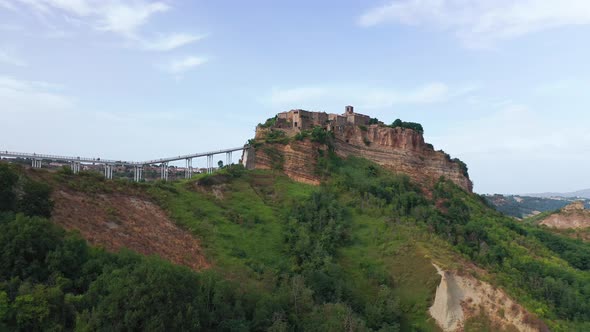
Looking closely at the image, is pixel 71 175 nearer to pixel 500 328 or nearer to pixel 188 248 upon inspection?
pixel 188 248

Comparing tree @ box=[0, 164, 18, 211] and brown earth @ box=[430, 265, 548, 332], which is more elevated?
tree @ box=[0, 164, 18, 211]

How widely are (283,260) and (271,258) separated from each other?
2.87ft

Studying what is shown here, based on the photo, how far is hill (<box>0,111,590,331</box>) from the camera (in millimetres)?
19031

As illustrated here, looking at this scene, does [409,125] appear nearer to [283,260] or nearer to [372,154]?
[372,154]

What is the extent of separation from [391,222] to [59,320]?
25.9 m

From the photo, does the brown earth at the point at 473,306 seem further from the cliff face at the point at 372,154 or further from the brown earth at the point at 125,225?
the cliff face at the point at 372,154

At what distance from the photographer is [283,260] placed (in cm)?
3203

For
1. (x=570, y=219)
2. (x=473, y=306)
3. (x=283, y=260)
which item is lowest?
(x=473, y=306)

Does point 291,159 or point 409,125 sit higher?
point 409,125

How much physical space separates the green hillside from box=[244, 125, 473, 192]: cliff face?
1710 millimetres

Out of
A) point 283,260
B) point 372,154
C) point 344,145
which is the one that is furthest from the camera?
point 372,154

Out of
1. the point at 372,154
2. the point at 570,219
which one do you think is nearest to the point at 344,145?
the point at 372,154

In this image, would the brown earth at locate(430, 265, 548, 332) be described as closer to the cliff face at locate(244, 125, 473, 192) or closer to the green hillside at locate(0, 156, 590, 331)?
the green hillside at locate(0, 156, 590, 331)

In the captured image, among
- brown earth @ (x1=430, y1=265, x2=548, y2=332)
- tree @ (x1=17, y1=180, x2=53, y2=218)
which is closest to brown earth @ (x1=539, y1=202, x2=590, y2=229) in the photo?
brown earth @ (x1=430, y1=265, x2=548, y2=332)
